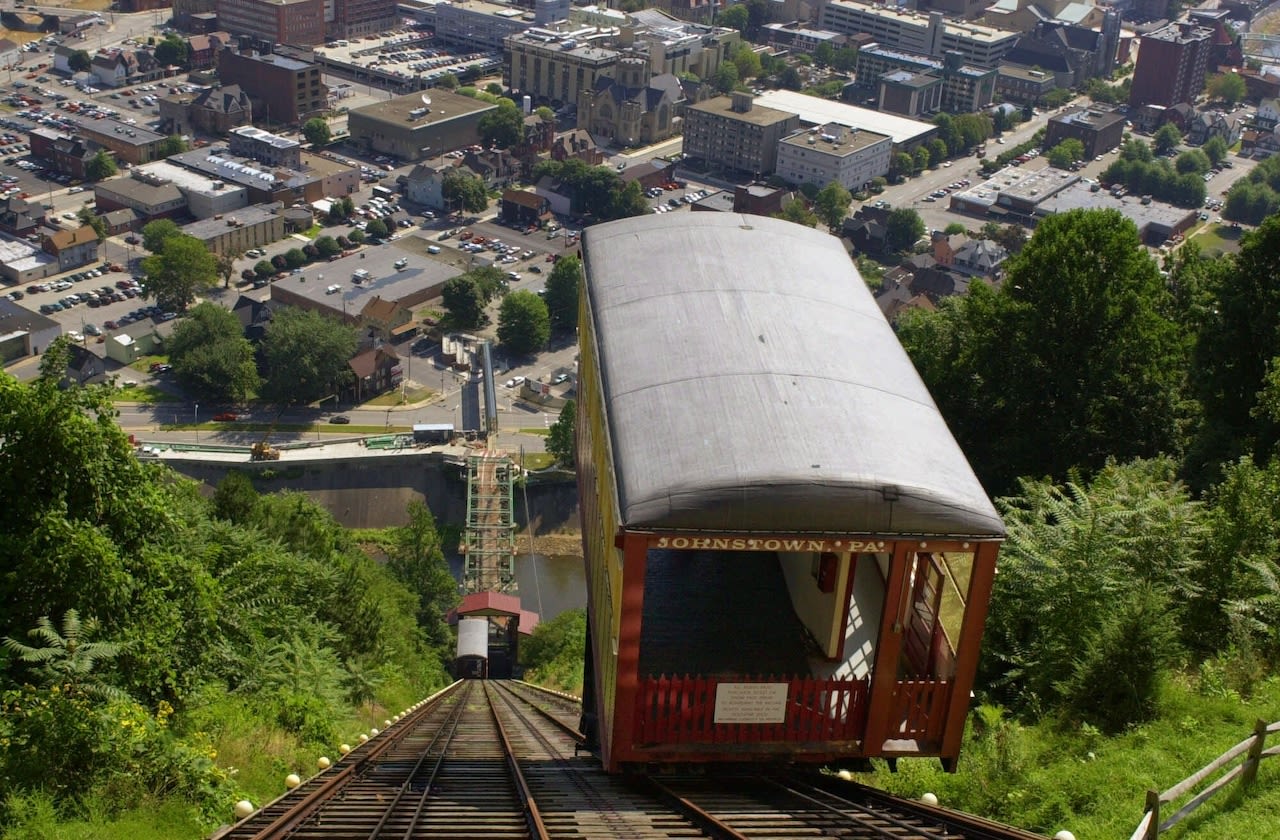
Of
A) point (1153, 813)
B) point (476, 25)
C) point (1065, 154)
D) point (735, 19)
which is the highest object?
point (1153, 813)

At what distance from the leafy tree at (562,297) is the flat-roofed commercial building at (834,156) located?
27336mm

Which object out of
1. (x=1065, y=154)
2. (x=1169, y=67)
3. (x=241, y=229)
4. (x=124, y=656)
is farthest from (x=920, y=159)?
(x=124, y=656)

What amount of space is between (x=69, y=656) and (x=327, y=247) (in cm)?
6562

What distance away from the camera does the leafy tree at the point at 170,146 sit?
282ft

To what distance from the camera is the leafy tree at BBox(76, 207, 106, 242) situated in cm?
7369

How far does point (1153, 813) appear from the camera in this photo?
7457mm

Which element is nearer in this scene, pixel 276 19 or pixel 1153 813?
pixel 1153 813

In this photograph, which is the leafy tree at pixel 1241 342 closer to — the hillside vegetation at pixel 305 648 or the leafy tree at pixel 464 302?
the hillside vegetation at pixel 305 648

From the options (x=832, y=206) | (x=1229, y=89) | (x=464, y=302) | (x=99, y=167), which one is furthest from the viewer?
(x=1229, y=89)

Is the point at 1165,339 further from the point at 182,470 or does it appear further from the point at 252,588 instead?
the point at 182,470

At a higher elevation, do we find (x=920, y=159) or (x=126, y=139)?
(x=920, y=159)

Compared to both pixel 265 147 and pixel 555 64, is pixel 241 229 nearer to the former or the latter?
pixel 265 147

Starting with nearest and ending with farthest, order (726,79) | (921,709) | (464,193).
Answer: (921,709) < (464,193) < (726,79)

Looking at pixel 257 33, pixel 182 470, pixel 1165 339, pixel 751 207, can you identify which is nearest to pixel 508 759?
pixel 1165 339
